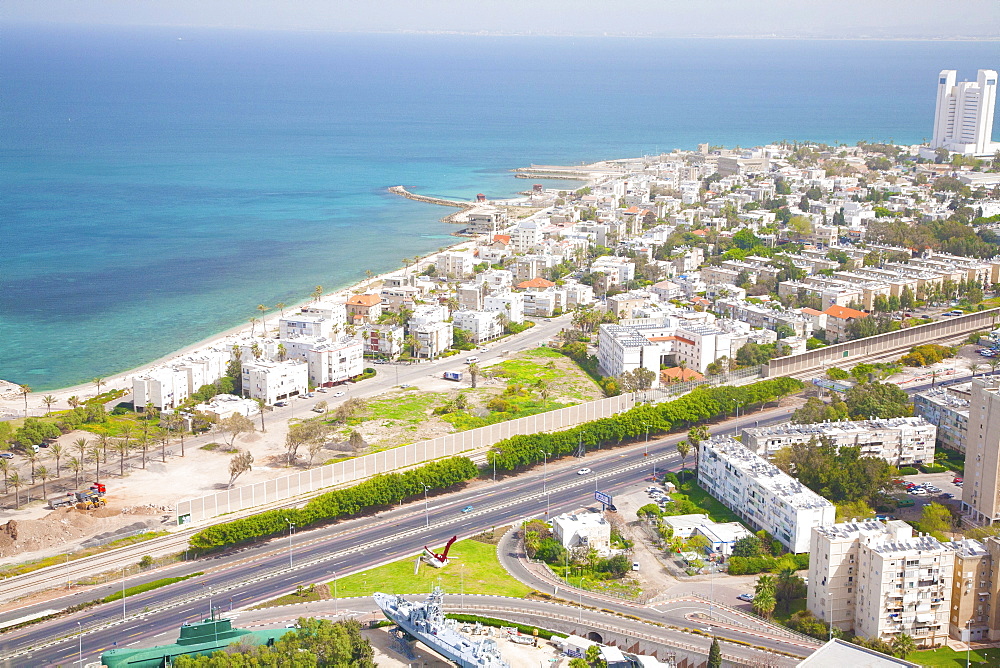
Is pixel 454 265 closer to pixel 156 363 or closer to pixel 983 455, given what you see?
pixel 156 363

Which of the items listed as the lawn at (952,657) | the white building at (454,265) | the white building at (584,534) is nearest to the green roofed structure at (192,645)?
the white building at (584,534)

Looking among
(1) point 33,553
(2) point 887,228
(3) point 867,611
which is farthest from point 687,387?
(2) point 887,228

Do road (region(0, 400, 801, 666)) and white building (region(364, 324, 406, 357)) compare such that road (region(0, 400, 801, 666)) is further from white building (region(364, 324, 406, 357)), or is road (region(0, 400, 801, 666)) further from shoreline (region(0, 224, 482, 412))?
shoreline (region(0, 224, 482, 412))

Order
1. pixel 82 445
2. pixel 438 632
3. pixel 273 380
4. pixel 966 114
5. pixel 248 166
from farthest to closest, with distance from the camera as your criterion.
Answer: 1. pixel 248 166
2. pixel 966 114
3. pixel 273 380
4. pixel 82 445
5. pixel 438 632

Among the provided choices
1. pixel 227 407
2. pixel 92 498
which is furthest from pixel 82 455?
pixel 227 407

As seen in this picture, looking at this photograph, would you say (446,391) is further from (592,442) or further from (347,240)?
(347,240)
